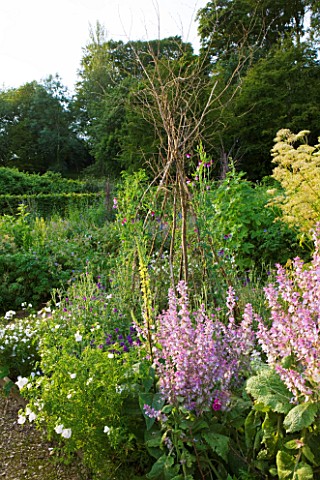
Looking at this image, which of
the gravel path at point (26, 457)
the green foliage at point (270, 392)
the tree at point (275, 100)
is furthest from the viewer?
the tree at point (275, 100)

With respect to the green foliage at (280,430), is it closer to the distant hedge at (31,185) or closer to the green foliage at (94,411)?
the green foliage at (94,411)

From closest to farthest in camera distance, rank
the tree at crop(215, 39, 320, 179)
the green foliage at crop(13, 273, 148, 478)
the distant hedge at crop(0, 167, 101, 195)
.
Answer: the green foliage at crop(13, 273, 148, 478), the tree at crop(215, 39, 320, 179), the distant hedge at crop(0, 167, 101, 195)

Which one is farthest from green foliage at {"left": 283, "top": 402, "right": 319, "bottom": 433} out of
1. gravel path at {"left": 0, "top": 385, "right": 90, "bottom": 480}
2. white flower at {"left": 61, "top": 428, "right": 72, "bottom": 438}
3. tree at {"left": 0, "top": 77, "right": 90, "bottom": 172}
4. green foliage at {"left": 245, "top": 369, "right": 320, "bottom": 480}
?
tree at {"left": 0, "top": 77, "right": 90, "bottom": 172}

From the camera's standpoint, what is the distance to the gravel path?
2.27 m

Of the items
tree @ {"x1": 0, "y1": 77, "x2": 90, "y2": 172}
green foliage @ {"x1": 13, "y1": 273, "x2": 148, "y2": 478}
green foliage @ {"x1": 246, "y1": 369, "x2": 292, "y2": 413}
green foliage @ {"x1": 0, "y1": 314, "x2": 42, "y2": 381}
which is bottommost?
green foliage @ {"x1": 0, "y1": 314, "x2": 42, "y2": 381}

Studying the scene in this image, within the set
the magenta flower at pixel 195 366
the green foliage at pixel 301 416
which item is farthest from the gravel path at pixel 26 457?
the green foliage at pixel 301 416

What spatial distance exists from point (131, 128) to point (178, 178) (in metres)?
13.7

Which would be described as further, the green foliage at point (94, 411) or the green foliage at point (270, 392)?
the green foliage at point (94, 411)

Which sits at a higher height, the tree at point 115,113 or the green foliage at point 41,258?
the tree at point 115,113

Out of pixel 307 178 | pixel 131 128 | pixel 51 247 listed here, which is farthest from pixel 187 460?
pixel 131 128

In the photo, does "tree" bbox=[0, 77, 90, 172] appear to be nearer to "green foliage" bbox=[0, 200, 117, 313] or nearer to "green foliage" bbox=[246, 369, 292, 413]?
"green foliage" bbox=[0, 200, 117, 313]

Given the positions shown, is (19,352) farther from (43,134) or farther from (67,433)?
(43,134)

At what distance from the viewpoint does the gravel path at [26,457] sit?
227 cm

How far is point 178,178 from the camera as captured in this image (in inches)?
110
